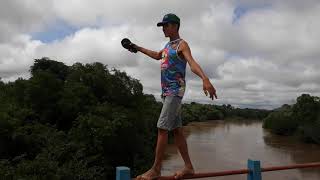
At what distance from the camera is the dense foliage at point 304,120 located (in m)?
53.6

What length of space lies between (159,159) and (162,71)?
73 centimetres

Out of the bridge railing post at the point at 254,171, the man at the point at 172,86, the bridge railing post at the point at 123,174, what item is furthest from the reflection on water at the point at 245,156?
the bridge railing post at the point at 123,174

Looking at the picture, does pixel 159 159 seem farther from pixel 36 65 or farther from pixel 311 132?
pixel 311 132

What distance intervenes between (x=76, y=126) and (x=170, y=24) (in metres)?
24.3

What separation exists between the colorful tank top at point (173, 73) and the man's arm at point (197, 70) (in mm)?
90

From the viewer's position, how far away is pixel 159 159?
12.3ft

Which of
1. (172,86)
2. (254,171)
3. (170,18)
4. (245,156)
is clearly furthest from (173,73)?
(245,156)

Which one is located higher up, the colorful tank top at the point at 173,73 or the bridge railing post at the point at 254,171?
the colorful tank top at the point at 173,73

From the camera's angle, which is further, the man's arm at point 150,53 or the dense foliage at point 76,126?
the dense foliage at point 76,126

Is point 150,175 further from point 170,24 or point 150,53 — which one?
point 170,24

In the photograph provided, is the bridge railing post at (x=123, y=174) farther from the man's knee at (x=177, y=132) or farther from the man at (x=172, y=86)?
the man's knee at (x=177, y=132)

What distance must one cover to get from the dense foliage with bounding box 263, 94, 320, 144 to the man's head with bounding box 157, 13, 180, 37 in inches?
2049

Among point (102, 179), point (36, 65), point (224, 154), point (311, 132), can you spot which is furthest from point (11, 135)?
point (311, 132)

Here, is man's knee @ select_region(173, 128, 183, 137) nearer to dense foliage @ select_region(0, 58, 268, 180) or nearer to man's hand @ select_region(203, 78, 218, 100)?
man's hand @ select_region(203, 78, 218, 100)
